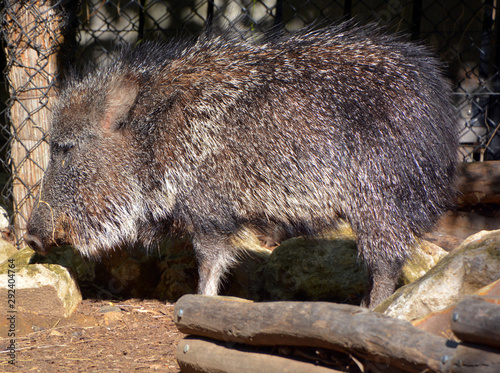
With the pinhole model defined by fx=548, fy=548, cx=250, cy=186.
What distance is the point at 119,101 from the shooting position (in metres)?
3.40

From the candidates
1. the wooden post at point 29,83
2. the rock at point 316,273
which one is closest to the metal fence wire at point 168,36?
the wooden post at point 29,83

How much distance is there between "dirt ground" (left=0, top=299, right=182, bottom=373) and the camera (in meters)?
2.72

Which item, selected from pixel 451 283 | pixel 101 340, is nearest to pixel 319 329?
pixel 451 283

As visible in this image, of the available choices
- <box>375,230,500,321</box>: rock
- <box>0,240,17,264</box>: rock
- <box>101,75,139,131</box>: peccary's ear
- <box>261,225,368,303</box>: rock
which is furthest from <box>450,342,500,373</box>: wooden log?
<box>0,240,17,264</box>: rock

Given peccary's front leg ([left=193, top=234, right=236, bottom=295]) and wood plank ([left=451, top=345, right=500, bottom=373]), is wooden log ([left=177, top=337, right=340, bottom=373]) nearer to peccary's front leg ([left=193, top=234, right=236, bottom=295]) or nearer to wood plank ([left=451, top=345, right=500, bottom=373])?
wood plank ([left=451, top=345, right=500, bottom=373])

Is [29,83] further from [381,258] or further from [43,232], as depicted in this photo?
[381,258]

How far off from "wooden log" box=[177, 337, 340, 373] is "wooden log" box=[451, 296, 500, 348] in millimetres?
516

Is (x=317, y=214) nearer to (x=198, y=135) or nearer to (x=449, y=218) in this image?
(x=198, y=135)

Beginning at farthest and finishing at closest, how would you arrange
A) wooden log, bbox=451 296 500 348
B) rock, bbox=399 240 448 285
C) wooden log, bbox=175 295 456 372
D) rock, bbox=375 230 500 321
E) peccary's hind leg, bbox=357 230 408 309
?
rock, bbox=399 240 448 285, peccary's hind leg, bbox=357 230 408 309, rock, bbox=375 230 500 321, wooden log, bbox=175 295 456 372, wooden log, bbox=451 296 500 348

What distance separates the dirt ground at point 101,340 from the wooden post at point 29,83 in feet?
3.71

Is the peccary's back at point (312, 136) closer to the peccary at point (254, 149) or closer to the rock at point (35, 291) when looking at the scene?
the peccary at point (254, 149)

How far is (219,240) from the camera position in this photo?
3.26 metres

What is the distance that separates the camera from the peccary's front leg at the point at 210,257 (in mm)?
3262

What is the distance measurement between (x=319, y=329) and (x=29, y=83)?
330 centimetres
